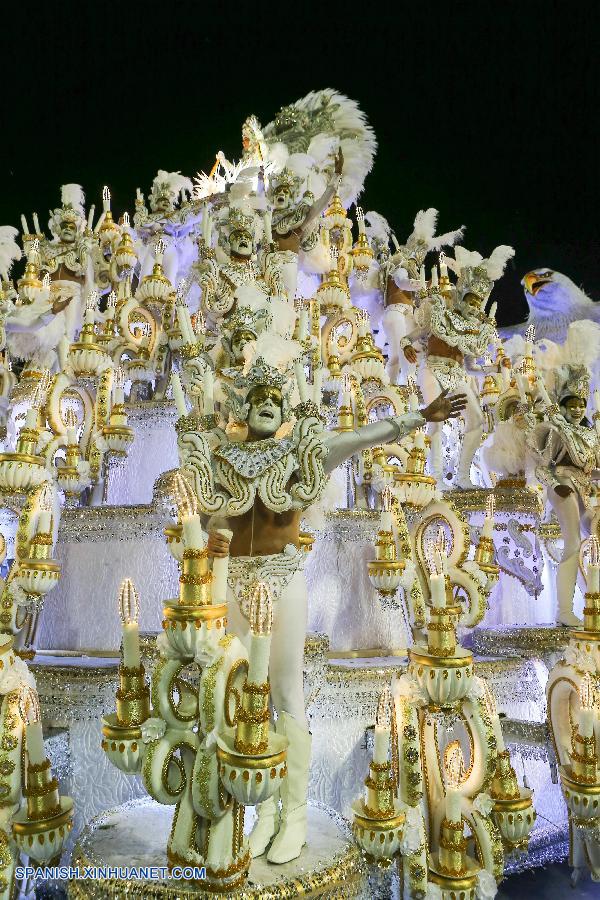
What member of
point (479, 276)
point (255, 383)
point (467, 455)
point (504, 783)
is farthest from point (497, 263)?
point (504, 783)

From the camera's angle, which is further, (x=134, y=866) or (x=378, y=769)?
(x=378, y=769)

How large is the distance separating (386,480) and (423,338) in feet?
7.73

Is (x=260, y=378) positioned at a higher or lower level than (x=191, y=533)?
higher

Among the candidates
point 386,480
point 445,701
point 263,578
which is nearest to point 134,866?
point 263,578

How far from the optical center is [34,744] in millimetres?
2834

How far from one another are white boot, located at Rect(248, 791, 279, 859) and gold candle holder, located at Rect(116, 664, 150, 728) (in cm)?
70

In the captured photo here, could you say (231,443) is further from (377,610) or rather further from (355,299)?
(355,299)

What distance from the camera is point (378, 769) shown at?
2.75 m

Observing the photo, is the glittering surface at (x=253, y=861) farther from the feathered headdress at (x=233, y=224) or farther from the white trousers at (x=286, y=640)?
the feathered headdress at (x=233, y=224)

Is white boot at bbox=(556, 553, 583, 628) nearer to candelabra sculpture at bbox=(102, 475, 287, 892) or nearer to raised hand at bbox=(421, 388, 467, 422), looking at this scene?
raised hand at bbox=(421, 388, 467, 422)

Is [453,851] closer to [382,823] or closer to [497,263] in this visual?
[382,823]

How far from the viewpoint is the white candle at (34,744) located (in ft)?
9.27

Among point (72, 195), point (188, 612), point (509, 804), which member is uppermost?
point (72, 195)

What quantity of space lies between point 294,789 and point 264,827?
21 centimetres
